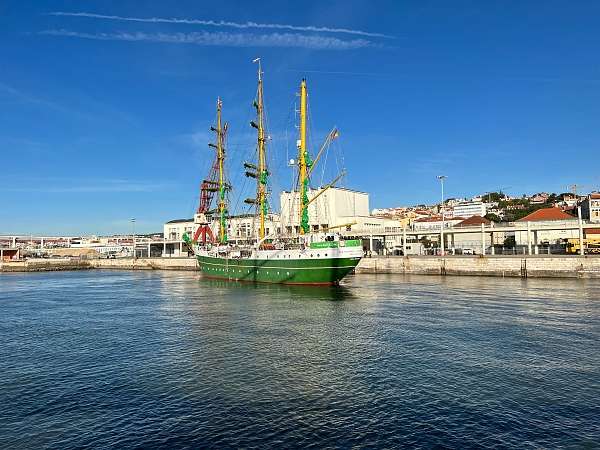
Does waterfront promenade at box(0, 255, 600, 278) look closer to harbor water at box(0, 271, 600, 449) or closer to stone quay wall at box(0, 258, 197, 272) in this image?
harbor water at box(0, 271, 600, 449)

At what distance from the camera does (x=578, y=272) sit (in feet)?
199

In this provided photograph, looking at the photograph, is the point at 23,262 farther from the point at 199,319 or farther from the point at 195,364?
the point at 195,364

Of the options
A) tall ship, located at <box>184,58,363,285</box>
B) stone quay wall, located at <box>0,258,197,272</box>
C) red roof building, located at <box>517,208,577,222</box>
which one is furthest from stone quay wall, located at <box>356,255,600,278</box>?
stone quay wall, located at <box>0,258,197,272</box>

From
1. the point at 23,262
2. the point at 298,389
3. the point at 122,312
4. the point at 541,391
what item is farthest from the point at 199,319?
the point at 23,262

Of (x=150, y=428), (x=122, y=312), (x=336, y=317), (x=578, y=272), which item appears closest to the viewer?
(x=150, y=428)

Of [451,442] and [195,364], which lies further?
[195,364]

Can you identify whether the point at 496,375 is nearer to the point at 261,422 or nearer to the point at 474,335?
the point at 474,335

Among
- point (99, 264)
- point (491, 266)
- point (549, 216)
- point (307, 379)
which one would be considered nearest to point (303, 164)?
point (491, 266)

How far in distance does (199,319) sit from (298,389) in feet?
62.8

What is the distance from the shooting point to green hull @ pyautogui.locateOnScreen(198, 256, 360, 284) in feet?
184

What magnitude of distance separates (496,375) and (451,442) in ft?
23.0

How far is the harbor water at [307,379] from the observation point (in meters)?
13.2

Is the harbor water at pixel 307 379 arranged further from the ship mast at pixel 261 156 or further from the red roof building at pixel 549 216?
the red roof building at pixel 549 216

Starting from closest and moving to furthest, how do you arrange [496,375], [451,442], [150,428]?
[451,442] → [150,428] → [496,375]
